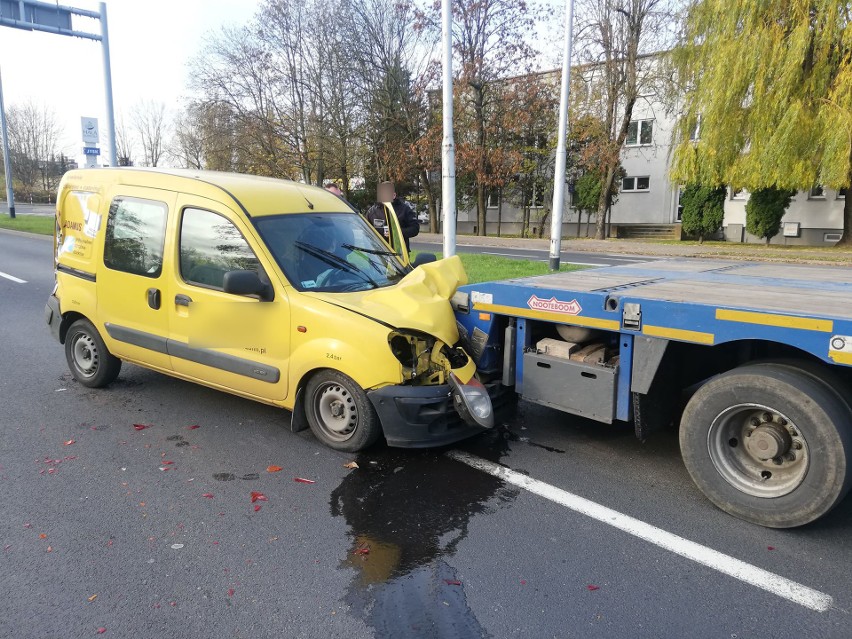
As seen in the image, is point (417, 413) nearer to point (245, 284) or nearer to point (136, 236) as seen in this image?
point (245, 284)

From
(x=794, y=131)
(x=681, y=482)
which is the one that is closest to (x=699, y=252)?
(x=794, y=131)

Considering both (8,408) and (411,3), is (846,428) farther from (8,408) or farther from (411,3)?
(411,3)

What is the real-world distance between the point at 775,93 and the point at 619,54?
9.37 metres

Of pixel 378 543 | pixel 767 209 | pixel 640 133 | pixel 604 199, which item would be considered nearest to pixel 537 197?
pixel 604 199

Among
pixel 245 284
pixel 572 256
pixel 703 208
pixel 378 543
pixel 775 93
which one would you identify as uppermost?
pixel 775 93

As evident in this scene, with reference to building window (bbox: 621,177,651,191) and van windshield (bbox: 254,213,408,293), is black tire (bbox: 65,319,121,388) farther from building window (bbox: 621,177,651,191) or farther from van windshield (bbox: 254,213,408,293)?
building window (bbox: 621,177,651,191)

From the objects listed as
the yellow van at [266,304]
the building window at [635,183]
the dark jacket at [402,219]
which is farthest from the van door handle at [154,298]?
the building window at [635,183]

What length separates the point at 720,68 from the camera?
68.8 ft

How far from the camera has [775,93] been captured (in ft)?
66.4

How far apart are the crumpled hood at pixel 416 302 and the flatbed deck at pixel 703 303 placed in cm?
28

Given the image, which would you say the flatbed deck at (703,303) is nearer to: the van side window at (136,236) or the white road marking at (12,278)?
the van side window at (136,236)

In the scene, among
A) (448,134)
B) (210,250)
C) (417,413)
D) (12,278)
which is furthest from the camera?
(12,278)

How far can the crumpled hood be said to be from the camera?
14.6 feet

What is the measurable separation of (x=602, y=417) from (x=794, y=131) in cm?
1967
